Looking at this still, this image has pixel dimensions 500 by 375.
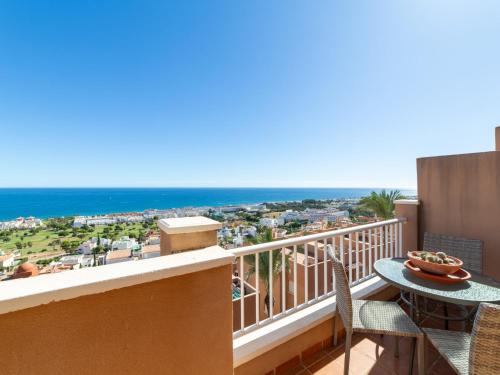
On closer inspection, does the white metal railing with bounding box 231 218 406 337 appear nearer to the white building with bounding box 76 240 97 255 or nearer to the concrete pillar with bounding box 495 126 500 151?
the concrete pillar with bounding box 495 126 500 151

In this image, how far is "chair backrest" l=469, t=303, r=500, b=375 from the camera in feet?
3.44

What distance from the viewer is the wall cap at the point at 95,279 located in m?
0.71

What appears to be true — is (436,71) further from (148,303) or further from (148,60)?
(148,60)

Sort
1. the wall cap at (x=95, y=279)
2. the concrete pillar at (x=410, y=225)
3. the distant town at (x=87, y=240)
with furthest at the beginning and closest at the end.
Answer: the distant town at (x=87, y=240), the concrete pillar at (x=410, y=225), the wall cap at (x=95, y=279)

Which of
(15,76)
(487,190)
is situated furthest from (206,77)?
(487,190)

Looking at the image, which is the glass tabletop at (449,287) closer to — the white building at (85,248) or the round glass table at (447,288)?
the round glass table at (447,288)

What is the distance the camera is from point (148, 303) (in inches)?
36.7

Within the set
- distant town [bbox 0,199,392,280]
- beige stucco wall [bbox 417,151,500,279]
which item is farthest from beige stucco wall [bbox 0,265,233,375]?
distant town [bbox 0,199,392,280]

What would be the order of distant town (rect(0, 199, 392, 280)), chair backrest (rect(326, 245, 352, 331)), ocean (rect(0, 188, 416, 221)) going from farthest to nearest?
ocean (rect(0, 188, 416, 221))
distant town (rect(0, 199, 392, 280))
chair backrest (rect(326, 245, 352, 331))

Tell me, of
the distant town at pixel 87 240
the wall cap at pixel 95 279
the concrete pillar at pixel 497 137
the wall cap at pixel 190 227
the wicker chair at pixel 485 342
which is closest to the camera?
the wall cap at pixel 95 279

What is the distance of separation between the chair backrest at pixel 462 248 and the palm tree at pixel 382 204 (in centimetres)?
609

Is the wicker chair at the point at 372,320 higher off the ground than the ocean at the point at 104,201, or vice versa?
the wicker chair at the point at 372,320

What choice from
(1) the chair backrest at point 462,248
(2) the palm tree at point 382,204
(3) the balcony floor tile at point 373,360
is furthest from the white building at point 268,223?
(3) the balcony floor tile at point 373,360

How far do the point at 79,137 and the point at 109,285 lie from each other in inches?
688
